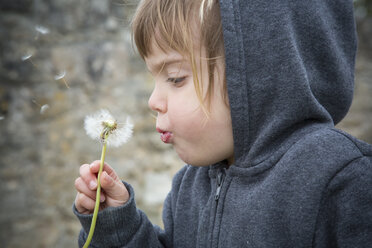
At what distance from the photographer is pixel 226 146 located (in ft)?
3.26

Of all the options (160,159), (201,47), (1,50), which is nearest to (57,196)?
(160,159)

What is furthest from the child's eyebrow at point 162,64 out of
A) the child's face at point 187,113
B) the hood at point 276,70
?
the hood at point 276,70

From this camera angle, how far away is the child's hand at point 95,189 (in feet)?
3.16

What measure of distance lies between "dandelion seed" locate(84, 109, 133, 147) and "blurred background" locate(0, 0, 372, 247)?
1549 mm

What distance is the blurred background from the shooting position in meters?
2.41

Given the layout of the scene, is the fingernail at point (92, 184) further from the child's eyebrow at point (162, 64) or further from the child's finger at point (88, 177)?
the child's eyebrow at point (162, 64)

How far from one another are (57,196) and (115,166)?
46 centimetres

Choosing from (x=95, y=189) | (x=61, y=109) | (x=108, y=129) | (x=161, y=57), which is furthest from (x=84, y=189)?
(x=61, y=109)

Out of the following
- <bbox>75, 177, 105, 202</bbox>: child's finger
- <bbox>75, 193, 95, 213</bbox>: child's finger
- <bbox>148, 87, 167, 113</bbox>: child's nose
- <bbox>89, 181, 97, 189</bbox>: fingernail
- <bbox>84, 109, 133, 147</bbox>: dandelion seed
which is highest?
<bbox>148, 87, 167, 113</bbox>: child's nose

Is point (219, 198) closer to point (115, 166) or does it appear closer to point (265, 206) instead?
point (265, 206)

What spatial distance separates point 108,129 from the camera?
92 centimetres

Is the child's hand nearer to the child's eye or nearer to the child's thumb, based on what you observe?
the child's thumb

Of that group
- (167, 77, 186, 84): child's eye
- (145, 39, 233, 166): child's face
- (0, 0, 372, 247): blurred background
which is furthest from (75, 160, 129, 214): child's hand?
(0, 0, 372, 247): blurred background

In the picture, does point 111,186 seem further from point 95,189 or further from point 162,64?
point 162,64
